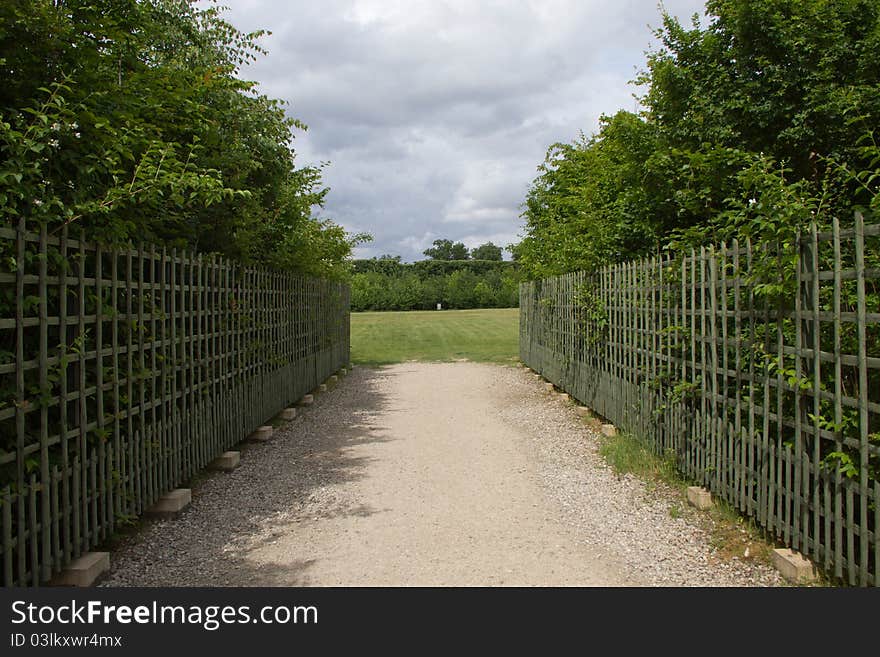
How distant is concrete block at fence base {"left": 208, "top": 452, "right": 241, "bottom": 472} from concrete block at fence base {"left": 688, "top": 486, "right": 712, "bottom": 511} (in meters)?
4.49

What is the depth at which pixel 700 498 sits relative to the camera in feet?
16.8

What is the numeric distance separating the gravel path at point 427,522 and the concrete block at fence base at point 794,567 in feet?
0.28

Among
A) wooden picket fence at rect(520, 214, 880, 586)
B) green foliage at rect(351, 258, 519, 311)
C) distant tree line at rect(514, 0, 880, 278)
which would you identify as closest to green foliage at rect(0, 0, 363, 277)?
wooden picket fence at rect(520, 214, 880, 586)

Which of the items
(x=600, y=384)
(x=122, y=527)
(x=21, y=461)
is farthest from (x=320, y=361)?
(x=21, y=461)

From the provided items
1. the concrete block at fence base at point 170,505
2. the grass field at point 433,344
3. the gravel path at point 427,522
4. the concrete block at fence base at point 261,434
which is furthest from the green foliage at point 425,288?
the concrete block at fence base at point 170,505

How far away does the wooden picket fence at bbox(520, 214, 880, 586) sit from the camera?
3430mm

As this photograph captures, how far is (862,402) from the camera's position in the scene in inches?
130

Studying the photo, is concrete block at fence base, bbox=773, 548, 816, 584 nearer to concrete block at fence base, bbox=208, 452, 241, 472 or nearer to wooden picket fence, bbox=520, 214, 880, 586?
wooden picket fence, bbox=520, 214, 880, 586

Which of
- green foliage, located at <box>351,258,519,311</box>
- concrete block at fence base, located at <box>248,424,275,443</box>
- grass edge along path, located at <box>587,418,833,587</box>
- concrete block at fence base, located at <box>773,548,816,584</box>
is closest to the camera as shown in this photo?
concrete block at fence base, located at <box>773,548,816,584</box>

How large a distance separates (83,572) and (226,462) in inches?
111

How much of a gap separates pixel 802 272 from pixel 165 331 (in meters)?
4.83

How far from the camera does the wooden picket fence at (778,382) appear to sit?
3430mm

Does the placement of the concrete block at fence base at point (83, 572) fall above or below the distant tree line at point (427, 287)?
below

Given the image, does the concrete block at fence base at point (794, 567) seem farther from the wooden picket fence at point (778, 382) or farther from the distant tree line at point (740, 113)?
the distant tree line at point (740, 113)
